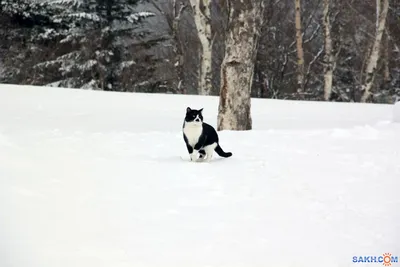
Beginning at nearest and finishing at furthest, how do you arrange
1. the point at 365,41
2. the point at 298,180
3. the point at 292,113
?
the point at 298,180, the point at 292,113, the point at 365,41

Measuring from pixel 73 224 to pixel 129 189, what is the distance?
1034 millimetres

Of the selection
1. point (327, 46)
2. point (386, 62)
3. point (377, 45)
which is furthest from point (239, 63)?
point (386, 62)

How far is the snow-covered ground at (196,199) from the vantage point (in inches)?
131

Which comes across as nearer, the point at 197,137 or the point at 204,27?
the point at 197,137

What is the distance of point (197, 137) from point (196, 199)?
161 centimetres

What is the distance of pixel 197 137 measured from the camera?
19.5 ft

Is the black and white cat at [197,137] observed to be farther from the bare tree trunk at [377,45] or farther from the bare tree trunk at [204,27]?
the bare tree trunk at [377,45]

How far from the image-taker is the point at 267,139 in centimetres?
745

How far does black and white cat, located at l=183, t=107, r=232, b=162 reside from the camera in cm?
595

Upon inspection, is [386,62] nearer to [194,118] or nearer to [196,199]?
[194,118]

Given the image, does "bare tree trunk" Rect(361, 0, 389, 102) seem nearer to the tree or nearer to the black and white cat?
the tree

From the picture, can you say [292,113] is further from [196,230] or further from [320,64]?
[320,64]

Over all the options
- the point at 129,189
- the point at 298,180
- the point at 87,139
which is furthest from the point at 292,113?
the point at 129,189

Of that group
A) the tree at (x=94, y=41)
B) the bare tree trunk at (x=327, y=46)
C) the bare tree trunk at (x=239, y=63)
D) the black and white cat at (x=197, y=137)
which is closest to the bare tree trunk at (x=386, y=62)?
the bare tree trunk at (x=327, y=46)
